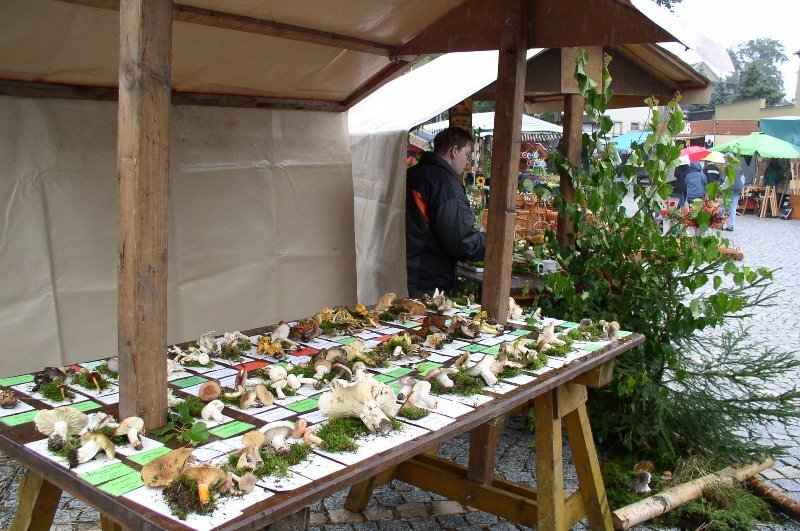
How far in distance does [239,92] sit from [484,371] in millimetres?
2798

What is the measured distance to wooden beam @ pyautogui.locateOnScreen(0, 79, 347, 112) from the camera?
3.43m

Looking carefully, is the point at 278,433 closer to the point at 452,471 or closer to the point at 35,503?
the point at 35,503

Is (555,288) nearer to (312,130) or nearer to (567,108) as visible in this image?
(567,108)

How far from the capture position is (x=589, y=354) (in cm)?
270

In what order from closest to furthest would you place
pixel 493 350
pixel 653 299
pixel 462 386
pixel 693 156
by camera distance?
pixel 462 386
pixel 493 350
pixel 653 299
pixel 693 156

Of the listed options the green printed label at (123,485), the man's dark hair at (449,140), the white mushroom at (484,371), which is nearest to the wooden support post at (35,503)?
the green printed label at (123,485)

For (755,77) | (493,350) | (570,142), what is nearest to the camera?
(493,350)

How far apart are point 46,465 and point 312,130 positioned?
3560 millimetres

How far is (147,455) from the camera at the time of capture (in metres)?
1.67

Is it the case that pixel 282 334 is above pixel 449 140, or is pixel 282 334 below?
below

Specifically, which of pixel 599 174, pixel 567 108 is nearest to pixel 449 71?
pixel 567 108

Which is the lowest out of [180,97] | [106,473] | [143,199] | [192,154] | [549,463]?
[549,463]

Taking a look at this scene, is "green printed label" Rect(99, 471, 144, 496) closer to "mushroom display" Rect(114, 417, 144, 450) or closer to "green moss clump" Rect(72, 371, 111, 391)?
"mushroom display" Rect(114, 417, 144, 450)

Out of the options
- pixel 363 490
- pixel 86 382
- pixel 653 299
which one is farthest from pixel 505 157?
pixel 86 382
